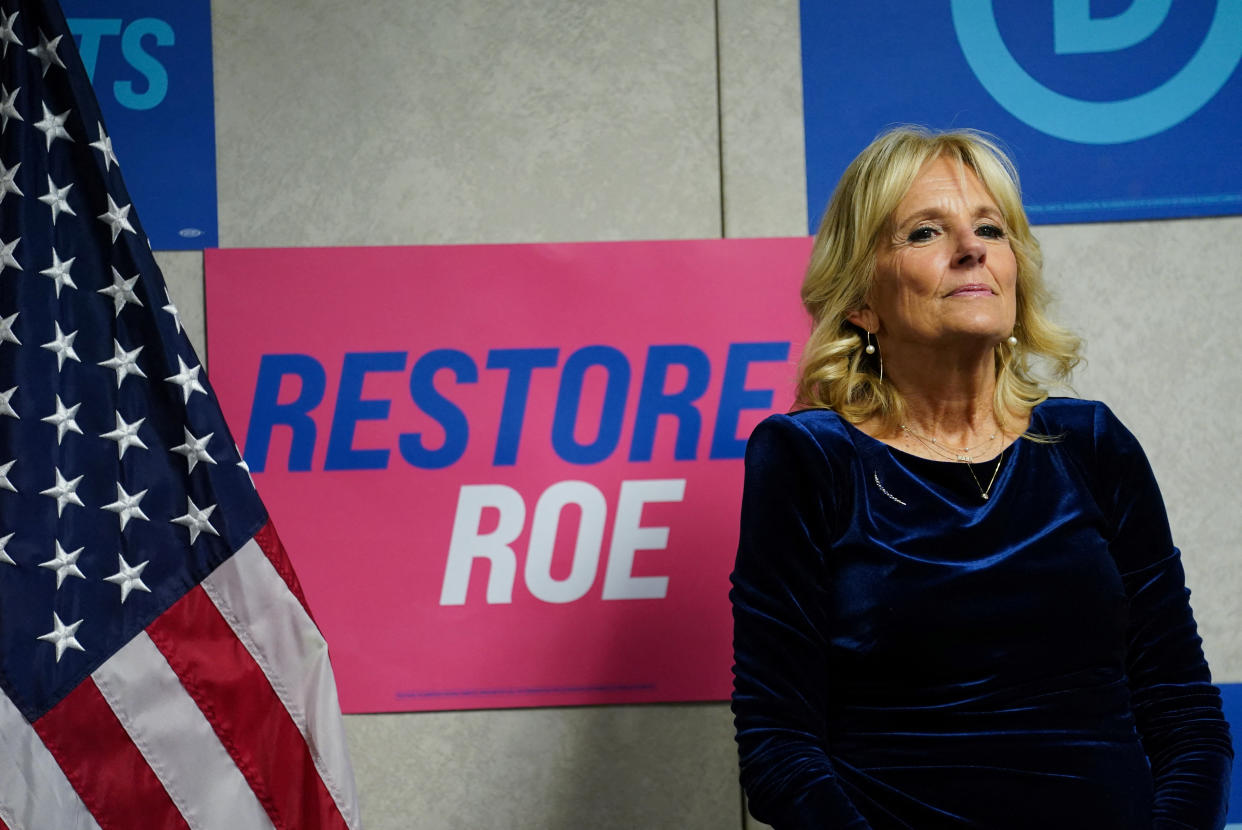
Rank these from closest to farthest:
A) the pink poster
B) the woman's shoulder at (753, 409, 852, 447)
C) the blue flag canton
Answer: the woman's shoulder at (753, 409, 852, 447)
the blue flag canton
the pink poster

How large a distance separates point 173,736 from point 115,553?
0.25 meters

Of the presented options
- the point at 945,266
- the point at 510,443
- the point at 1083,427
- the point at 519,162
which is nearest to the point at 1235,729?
the point at 1083,427

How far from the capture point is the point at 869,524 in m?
1.31

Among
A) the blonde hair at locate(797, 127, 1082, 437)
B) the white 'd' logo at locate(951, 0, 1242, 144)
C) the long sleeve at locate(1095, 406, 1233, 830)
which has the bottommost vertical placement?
the long sleeve at locate(1095, 406, 1233, 830)

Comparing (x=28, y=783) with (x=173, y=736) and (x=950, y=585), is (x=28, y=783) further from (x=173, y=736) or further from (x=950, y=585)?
(x=950, y=585)

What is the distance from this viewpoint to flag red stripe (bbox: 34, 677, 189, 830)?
1.43 m

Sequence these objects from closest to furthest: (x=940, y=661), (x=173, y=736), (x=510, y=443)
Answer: (x=940, y=661), (x=173, y=736), (x=510, y=443)

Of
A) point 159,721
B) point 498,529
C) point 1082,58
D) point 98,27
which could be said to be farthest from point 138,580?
point 1082,58

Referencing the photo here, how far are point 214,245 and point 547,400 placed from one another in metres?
0.60

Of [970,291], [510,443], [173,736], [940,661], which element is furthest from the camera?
[510,443]

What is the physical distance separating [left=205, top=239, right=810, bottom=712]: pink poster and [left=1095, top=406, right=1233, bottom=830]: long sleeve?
60 centimetres

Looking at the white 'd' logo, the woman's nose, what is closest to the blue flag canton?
the woman's nose

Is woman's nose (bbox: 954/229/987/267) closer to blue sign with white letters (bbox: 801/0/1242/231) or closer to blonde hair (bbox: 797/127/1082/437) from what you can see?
blonde hair (bbox: 797/127/1082/437)

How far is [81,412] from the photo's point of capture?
4.93ft
